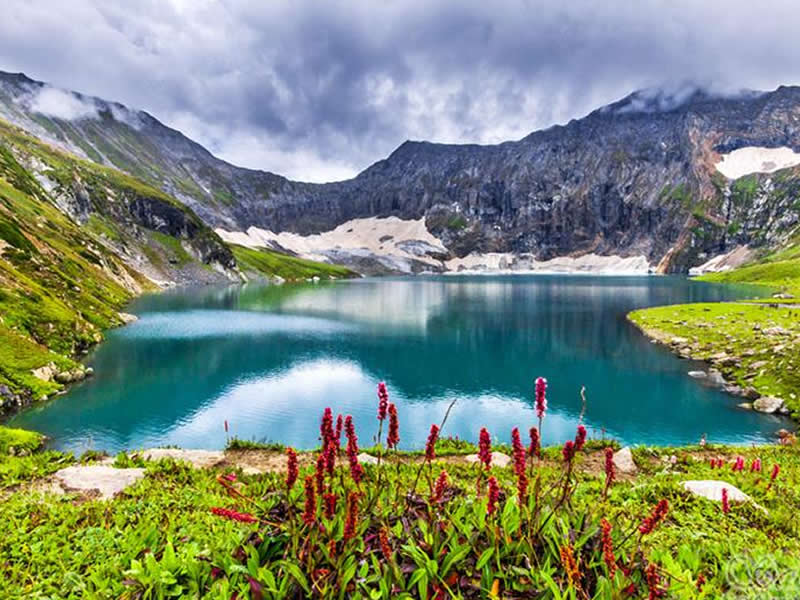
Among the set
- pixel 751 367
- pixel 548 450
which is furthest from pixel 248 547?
pixel 751 367

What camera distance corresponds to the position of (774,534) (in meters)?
8.41

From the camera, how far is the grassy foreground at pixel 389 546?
4852 mm

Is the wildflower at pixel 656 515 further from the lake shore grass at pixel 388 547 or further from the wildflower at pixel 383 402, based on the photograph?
the wildflower at pixel 383 402

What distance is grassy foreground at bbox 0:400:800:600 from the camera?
4.85m

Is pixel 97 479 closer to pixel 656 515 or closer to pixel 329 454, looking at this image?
pixel 329 454

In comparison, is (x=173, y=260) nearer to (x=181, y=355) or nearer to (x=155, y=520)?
(x=181, y=355)

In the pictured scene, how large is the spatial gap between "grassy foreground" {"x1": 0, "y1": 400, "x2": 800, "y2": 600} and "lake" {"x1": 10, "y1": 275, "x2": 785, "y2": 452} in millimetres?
10053

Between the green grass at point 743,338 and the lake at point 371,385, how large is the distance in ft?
11.4

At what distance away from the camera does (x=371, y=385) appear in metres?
41.6

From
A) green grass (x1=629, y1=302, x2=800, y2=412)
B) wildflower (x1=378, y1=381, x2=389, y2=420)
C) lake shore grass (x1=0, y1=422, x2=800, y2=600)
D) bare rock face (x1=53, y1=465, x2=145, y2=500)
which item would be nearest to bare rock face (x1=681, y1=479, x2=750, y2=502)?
lake shore grass (x1=0, y1=422, x2=800, y2=600)

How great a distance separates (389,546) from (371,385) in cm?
3672

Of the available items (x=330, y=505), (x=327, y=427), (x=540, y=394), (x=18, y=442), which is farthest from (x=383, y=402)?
(x=18, y=442)

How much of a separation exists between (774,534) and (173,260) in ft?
699

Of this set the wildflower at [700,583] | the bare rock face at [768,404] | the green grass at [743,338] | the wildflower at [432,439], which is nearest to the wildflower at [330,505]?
the wildflower at [432,439]
